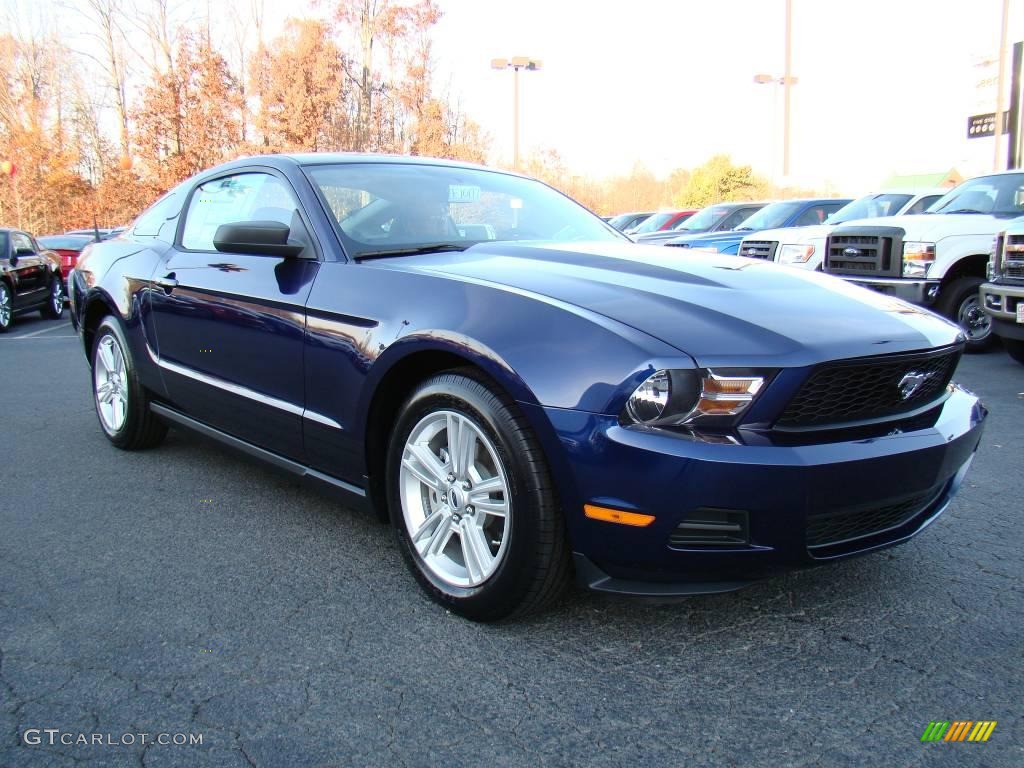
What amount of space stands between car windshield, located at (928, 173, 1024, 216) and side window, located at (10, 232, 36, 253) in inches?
512

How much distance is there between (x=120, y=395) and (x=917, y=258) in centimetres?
731

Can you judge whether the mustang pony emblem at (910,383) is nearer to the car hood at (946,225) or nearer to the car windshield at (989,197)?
the car hood at (946,225)

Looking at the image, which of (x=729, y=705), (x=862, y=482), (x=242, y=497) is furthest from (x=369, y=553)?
(x=862, y=482)

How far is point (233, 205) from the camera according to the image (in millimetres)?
3871

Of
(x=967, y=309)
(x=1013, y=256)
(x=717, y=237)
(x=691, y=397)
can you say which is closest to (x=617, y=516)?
(x=691, y=397)

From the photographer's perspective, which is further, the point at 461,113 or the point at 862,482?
the point at 461,113

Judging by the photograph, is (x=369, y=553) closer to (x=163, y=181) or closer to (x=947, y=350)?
(x=947, y=350)

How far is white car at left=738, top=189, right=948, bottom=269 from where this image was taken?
9922 mm

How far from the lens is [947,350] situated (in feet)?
8.44

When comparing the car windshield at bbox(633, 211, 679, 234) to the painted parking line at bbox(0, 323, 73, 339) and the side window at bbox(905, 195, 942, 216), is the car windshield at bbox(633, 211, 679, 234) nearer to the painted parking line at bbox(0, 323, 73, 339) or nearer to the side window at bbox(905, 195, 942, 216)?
the side window at bbox(905, 195, 942, 216)

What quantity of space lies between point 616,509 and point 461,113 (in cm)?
2564

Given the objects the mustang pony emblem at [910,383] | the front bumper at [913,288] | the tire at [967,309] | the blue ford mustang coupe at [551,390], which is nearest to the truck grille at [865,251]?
the front bumper at [913,288]

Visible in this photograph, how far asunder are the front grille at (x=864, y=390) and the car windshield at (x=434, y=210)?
153 cm

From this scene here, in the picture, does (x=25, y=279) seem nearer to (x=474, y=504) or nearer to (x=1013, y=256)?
(x=474, y=504)
